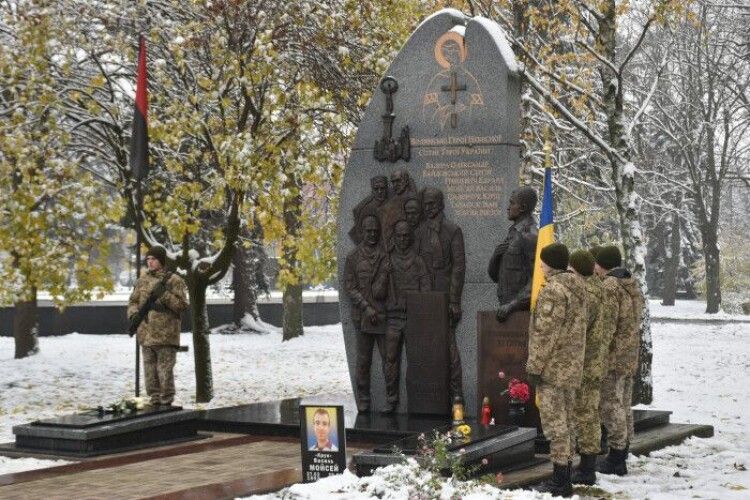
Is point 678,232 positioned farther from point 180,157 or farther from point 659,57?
point 180,157

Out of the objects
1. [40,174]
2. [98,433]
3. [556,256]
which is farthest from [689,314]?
[556,256]

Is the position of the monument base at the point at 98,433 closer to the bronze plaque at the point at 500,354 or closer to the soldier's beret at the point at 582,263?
the bronze plaque at the point at 500,354

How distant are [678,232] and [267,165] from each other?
4346 centimetres

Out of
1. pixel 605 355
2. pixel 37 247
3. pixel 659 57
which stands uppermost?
pixel 659 57

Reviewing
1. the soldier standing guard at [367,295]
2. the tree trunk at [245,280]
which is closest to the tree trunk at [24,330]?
the tree trunk at [245,280]

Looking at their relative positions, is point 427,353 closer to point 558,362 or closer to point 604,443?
point 604,443

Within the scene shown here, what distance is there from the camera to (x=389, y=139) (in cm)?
1414

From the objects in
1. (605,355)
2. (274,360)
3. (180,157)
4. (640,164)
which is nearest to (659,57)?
(640,164)

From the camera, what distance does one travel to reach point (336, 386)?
21.9 m

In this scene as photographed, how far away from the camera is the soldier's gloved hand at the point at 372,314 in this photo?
13.7 meters

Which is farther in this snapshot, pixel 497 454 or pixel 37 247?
pixel 37 247

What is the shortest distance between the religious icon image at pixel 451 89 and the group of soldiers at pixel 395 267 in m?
0.84

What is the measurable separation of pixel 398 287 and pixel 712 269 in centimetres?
3071

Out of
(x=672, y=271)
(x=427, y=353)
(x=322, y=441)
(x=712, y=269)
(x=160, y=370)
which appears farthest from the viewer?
(x=672, y=271)
